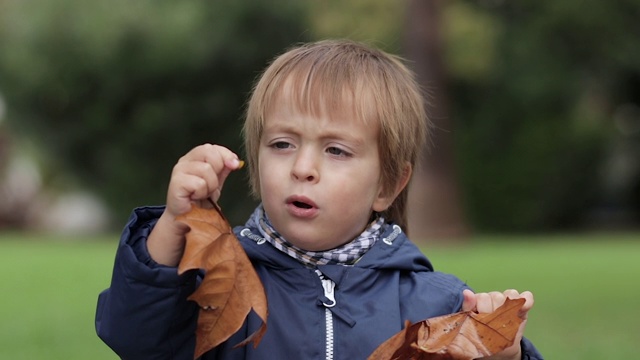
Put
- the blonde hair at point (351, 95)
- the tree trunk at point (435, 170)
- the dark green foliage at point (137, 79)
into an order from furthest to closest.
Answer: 1. the dark green foliage at point (137, 79)
2. the tree trunk at point (435, 170)
3. the blonde hair at point (351, 95)

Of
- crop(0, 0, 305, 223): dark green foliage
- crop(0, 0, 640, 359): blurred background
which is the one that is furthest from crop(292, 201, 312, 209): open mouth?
crop(0, 0, 305, 223): dark green foliage

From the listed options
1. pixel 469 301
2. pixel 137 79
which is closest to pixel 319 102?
pixel 469 301

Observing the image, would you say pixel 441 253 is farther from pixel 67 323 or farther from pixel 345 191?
pixel 345 191

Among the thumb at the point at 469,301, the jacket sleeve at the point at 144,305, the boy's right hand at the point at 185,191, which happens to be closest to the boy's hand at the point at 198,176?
the boy's right hand at the point at 185,191

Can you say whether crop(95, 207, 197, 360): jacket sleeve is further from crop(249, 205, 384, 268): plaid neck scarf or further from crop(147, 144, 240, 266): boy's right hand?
crop(249, 205, 384, 268): plaid neck scarf

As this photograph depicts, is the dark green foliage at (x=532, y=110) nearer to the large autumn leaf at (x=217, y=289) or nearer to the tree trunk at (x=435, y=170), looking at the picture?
the tree trunk at (x=435, y=170)

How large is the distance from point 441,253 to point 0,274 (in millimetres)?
5658

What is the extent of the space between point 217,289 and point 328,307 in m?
0.32

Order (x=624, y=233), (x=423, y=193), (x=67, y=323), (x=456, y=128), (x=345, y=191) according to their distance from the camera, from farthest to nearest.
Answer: (x=624, y=233), (x=456, y=128), (x=423, y=193), (x=67, y=323), (x=345, y=191)

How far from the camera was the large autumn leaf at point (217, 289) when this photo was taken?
247 centimetres

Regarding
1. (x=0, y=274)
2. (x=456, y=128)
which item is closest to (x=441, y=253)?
(x=0, y=274)

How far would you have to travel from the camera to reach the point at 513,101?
21953 millimetres

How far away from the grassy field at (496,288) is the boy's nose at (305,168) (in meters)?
3.75

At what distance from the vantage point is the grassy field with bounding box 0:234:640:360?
22.0 ft
